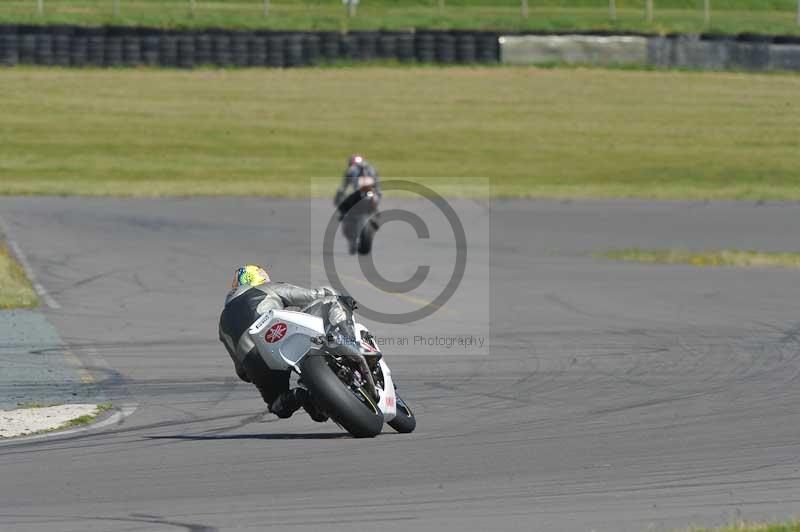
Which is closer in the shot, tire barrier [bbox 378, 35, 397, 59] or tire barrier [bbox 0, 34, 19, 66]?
tire barrier [bbox 0, 34, 19, 66]

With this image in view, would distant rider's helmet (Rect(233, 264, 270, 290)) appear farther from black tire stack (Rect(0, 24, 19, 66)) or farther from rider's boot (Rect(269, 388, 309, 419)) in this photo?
black tire stack (Rect(0, 24, 19, 66))

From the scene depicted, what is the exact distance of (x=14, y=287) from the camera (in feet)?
62.1

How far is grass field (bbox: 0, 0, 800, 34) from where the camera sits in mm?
46938

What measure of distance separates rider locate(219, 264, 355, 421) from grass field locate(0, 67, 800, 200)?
2788 cm

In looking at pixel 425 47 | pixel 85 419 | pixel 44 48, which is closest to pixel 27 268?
pixel 85 419

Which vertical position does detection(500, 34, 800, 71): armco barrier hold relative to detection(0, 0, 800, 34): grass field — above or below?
below

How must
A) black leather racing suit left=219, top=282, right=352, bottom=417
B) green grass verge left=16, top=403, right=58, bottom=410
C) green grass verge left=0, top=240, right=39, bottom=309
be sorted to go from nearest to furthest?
black leather racing suit left=219, top=282, right=352, bottom=417 < green grass verge left=16, top=403, right=58, bottom=410 < green grass verge left=0, top=240, right=39, bottom=309

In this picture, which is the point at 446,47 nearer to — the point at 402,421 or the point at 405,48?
the point at 405,48

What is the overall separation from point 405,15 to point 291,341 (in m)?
42.4

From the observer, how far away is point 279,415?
988cm

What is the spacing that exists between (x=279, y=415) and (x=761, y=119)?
121 feet

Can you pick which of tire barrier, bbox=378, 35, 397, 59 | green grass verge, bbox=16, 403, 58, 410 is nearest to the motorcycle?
green grass verge, bbox=16, 403, 58, 410

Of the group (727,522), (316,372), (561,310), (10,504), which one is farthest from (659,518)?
(561,310)

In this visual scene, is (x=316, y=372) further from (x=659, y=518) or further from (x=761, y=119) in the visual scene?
(x=761, y=119)
